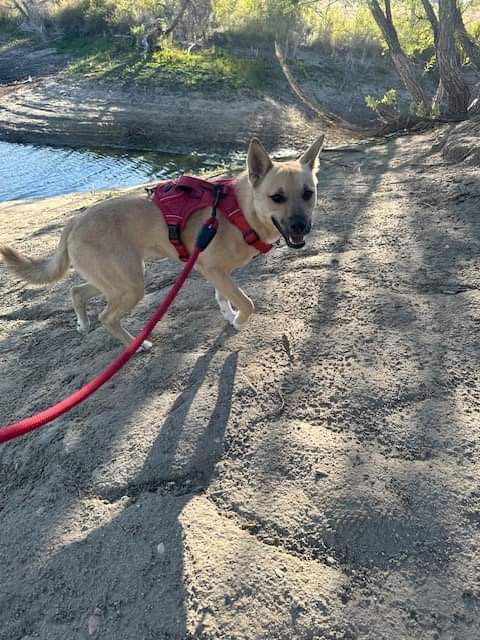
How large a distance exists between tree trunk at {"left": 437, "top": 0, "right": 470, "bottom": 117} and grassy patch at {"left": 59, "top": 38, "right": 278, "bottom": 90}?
1043 centimetres

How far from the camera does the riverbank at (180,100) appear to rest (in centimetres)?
1587

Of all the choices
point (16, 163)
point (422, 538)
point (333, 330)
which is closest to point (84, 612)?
point (422, 538)

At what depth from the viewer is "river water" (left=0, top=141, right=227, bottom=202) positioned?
12.1 m

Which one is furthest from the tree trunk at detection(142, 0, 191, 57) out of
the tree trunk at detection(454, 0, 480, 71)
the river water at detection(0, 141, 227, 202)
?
the tree trunk at detection(454, 0, 480, 71)

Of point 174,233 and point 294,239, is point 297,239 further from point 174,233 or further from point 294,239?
point 174,233

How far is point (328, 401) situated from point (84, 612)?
1.81 meters

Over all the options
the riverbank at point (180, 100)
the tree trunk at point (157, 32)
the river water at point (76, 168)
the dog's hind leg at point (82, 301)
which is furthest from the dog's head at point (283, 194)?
the tree trunk at point (157, 32)

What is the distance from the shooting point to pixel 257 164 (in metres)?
3.95

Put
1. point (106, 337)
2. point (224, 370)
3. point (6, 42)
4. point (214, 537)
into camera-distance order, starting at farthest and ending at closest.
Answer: point (6, 42), point (106, 337), point (224, 370), point (214, 537)

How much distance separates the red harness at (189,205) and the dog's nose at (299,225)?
36 cm

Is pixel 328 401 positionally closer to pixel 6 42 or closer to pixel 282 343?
pixel 282 343

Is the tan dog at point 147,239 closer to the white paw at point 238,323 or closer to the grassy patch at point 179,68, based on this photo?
the white paw at point 238,323

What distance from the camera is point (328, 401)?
3.13 meters

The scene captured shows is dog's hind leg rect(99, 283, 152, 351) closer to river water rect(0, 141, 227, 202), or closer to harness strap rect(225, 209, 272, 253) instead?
harness strap rect(225, 209, 272, 253)
